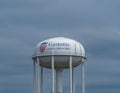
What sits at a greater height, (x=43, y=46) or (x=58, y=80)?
(x=43, y=46)

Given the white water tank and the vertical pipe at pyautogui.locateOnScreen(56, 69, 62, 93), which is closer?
the white water tank

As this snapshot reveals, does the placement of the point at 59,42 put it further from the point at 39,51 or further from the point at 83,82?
the point at 83,82

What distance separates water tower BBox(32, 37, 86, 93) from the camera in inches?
2243

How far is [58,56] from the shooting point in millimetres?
56875

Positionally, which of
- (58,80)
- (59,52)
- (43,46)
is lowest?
(58,80)

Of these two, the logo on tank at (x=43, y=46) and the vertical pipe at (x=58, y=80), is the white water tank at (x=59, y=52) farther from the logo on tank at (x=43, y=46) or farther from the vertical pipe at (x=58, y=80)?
the vertical pipe at (x=58, y=80)

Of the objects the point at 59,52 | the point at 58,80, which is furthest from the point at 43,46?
the point at 58,80

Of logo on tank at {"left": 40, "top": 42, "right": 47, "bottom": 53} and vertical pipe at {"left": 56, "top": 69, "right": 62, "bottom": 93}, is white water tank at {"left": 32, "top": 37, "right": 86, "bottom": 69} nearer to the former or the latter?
logo on tank at {"left": 40, "top": 42, "right": 47, "bottom": 53}

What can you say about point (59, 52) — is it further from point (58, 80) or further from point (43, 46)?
point (58, 80)

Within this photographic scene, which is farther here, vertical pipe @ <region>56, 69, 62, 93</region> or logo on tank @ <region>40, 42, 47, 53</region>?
vertical pipe @ <region>56, 69, 62, 93</region>

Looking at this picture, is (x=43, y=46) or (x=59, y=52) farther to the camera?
(x=43, y=46)

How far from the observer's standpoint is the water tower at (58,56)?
57.0 m

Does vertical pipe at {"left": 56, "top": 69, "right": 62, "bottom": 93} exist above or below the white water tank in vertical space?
below

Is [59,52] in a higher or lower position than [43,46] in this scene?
lower
